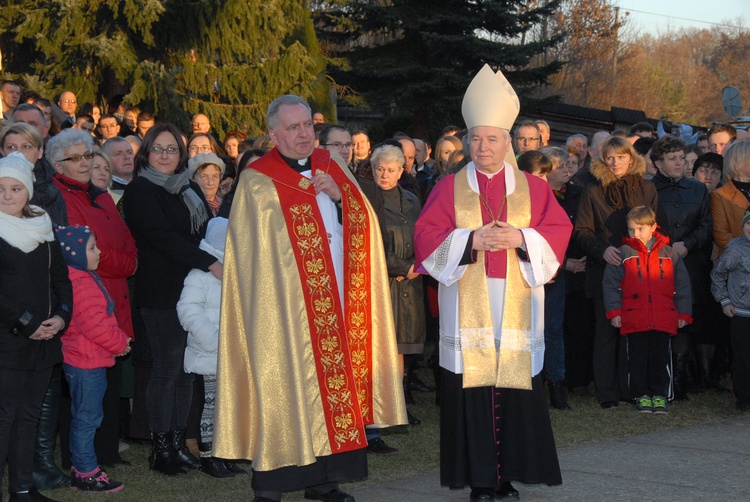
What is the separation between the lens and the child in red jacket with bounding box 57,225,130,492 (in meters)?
6.04

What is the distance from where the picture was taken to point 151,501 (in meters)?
5.88

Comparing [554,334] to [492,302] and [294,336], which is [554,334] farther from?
[294,336]

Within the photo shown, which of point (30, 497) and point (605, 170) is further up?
point (605, 170)

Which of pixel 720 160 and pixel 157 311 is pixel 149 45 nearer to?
pixel 720 160

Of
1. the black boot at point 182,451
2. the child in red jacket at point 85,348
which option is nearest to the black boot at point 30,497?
the child in red jacket at point 85,348

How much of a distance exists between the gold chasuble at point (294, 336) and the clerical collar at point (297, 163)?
0.04 metres

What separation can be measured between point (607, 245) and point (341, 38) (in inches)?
665

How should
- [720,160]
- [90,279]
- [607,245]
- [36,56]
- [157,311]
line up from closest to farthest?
1. [90,279]
2. [157,311]
3. [607,245]
4. [720,160]
5. [36,56]

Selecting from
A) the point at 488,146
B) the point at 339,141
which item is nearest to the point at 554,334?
the point at 339,141

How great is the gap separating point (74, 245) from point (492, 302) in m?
2.40

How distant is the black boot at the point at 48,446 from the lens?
20.0ft

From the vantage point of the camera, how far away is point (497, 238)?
5.59 m

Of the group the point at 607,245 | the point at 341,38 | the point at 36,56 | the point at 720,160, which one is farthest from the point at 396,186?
the point at 341,38

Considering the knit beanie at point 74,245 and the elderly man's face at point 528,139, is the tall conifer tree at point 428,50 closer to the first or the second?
the elderly man's face at point 528,139
